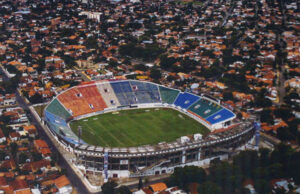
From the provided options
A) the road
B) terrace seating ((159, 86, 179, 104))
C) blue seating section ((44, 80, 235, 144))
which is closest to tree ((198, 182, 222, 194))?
the road

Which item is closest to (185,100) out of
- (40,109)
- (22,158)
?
(40,109)

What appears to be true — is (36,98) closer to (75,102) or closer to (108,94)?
(75,102)

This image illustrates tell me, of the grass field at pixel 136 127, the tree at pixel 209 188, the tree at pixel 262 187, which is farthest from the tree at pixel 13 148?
the tree at pixel 262 187

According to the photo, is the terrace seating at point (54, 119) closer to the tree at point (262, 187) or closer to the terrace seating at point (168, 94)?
the terrace seating at point (168, 94)

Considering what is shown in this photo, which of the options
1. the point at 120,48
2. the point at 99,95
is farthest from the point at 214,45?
the point at 99,95

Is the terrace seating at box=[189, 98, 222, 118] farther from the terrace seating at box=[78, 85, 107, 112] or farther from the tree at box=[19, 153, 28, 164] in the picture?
the tree at box=[19, 153, 28, 164]

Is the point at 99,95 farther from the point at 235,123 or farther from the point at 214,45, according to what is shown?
the point at 214,45
